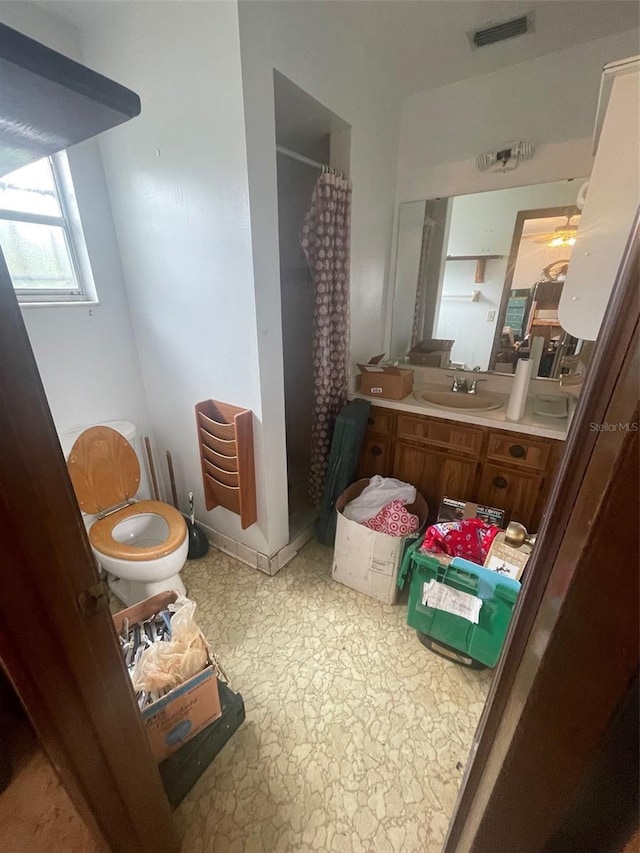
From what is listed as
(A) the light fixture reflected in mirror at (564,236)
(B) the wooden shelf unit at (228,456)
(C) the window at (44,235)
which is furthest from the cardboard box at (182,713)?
(A) the light fixture reflected in mirror at (564,236)

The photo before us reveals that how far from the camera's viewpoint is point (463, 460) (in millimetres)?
1766

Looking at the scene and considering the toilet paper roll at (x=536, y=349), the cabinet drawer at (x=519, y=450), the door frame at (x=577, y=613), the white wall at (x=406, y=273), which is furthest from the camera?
the white wall at (x=406, y=273)

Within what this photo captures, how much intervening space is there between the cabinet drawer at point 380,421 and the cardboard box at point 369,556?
412mm

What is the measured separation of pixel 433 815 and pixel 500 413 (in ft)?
5.06

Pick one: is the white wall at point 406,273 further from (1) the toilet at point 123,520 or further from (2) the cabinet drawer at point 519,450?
(1) the toilet at point 123,520

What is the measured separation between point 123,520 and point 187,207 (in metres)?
1.46

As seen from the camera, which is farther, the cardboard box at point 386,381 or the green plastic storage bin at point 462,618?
the cardboard box at point 386,381

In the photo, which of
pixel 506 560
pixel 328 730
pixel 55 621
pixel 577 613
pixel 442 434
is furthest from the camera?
pixel 442 434

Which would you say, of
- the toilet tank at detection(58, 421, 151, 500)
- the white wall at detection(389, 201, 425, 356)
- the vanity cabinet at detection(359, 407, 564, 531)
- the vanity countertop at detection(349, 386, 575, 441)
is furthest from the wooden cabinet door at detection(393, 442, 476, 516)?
the toilet tank at detection(58, 421, 151, 500)

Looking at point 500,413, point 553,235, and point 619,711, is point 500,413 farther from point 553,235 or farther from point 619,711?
point 619,711

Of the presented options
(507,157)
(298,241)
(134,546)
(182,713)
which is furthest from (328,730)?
(507,157)

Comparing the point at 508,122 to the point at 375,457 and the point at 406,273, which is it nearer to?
the point at 406,273

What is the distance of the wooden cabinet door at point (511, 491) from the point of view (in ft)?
5.35

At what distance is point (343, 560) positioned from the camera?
5.78ft
